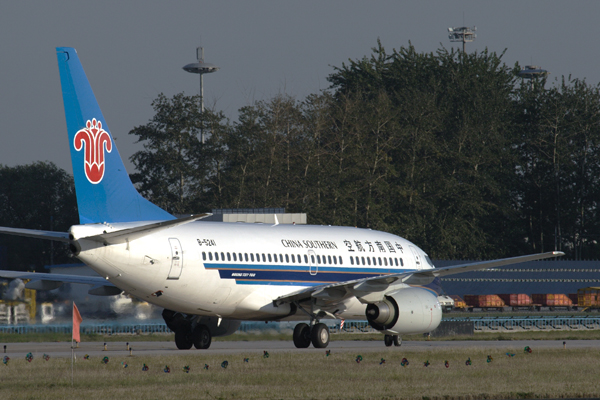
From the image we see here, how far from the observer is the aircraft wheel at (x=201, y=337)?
29469mm

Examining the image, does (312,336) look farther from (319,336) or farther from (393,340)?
(393,340)

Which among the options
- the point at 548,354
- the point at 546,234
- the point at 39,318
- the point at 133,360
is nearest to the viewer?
the point at 133,360

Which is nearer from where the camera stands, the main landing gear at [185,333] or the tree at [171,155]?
the main landing gear at [185,333]

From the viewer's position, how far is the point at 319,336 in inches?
1128

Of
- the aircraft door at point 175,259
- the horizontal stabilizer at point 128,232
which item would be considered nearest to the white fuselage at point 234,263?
the aircraft door at point 175,259

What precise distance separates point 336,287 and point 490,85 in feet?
240

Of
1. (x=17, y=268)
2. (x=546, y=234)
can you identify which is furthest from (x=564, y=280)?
(x=17, y=268)

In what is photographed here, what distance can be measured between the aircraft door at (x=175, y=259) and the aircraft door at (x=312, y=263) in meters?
5.81

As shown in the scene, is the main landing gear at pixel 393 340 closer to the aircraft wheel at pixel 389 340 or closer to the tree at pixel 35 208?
the aircraft wheel at pixel 389 340

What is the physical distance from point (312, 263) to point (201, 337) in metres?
4.37

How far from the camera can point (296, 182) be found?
74.4 metres

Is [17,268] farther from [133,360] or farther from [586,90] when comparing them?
[133,360]

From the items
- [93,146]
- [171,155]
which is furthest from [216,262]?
[171,155]

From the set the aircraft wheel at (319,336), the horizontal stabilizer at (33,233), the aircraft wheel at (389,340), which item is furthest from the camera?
the aircraft wheel at (389,340)
